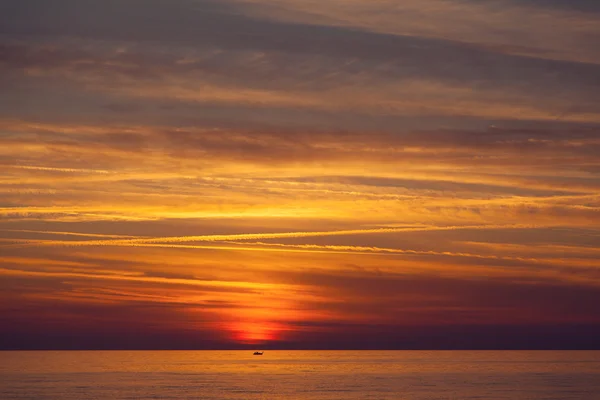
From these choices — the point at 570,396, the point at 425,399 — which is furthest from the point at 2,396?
the point at 570,396

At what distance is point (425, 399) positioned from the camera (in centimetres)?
→ 13375

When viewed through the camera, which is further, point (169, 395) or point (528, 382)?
point (528, 382)

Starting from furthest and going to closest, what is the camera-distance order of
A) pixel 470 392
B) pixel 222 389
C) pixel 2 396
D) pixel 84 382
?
1. pixel 84 382
2. pixel 222 389
3. pixel 470 392
4. pixel 2 396

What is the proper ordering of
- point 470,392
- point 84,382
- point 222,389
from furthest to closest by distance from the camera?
point 84,382
point 222,389
point 470,392

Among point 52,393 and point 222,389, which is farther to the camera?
point 222,389

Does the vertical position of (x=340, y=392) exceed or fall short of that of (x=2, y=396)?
it falls short

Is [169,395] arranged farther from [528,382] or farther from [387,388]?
[528,382]

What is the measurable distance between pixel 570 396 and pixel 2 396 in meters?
86.9

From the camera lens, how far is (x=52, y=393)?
459ft

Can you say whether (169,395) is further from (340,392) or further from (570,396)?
(570,396)

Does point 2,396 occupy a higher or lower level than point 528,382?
higher

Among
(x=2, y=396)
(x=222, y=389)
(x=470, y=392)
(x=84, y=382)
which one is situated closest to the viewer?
(x=2, y=396)

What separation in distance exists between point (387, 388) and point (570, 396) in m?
33.7

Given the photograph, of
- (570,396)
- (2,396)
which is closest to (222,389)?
(2,396)
